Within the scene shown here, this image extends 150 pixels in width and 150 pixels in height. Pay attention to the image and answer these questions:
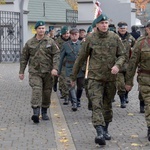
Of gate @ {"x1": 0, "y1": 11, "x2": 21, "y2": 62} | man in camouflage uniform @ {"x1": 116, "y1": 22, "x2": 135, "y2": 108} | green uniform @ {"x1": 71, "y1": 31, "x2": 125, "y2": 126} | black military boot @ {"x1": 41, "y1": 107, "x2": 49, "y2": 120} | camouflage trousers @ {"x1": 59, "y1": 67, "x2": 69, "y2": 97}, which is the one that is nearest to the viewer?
green uniform @ {"x1": 71, "y1": 31, "x2": 125, "y2": 126}

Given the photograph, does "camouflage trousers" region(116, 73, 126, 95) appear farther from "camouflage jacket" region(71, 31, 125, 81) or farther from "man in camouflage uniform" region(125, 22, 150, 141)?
"camouflage jacket" region(71, 31, 125, 81)

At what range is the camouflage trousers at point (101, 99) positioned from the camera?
9055mm

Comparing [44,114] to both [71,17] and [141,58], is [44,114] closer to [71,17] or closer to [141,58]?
[141,58]

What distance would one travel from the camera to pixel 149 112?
29.8 ft

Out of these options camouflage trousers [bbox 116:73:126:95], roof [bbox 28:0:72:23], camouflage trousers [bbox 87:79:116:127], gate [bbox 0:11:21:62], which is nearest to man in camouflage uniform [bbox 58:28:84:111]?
camouflage trousers [bbox 116:73:126:95]

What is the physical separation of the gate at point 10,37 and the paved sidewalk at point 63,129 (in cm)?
1459

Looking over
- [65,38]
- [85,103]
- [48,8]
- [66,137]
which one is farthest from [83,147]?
[48,8]

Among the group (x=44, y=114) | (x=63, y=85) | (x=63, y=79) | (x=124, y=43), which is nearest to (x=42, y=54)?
(x=44, y=114)

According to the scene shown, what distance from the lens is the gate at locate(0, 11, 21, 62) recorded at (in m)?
29.2

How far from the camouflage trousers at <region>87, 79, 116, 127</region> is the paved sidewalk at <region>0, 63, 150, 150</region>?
40 centimetres

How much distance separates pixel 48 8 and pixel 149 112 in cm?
4034

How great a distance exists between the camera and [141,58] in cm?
933

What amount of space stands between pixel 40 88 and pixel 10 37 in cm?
1871

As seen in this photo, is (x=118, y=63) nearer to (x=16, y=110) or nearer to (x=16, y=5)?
(x=16, y=110)
